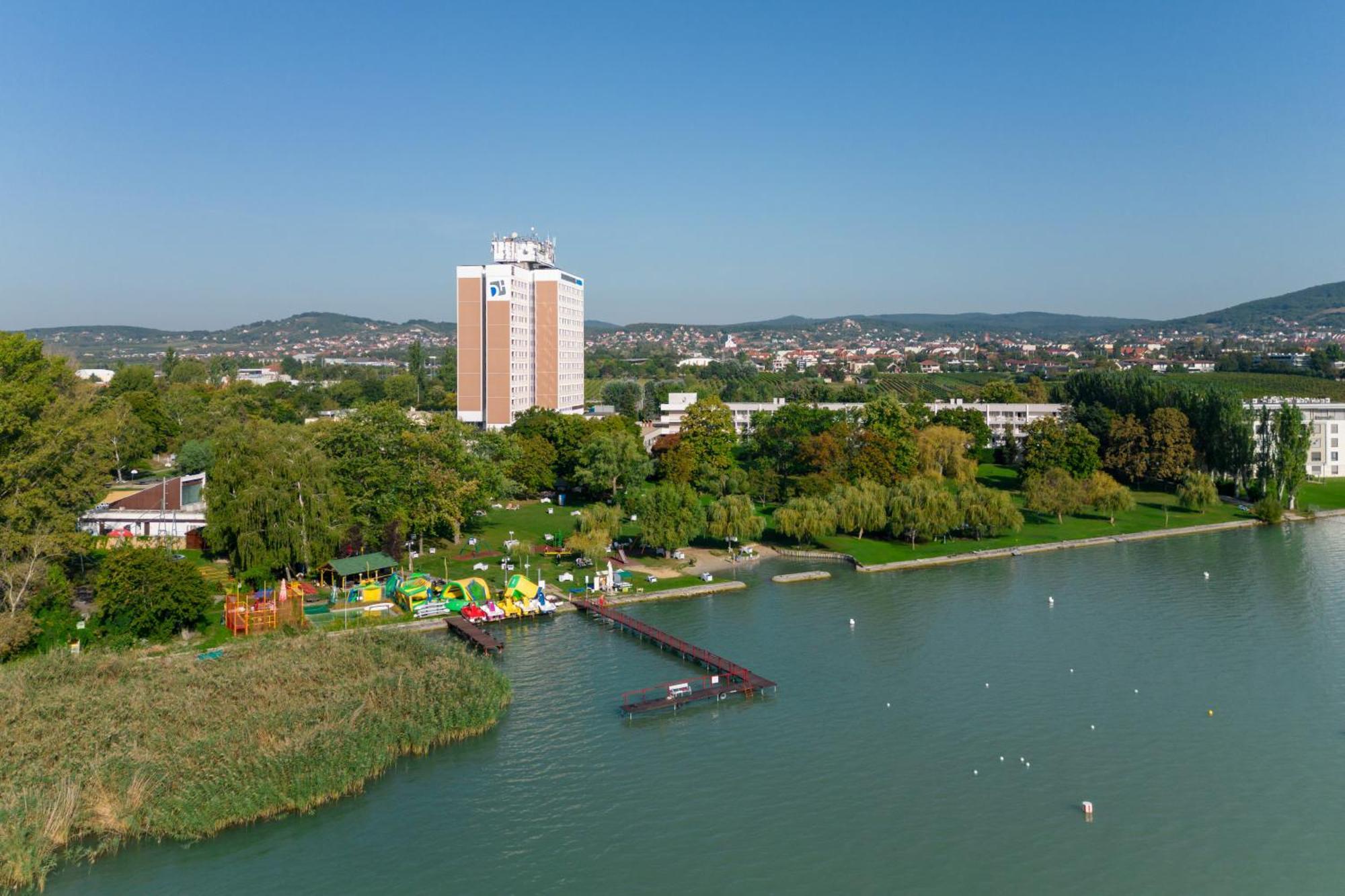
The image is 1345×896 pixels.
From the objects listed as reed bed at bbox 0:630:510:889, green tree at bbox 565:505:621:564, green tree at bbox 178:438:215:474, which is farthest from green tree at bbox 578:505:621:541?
green tree at bbox 178:438:215:474

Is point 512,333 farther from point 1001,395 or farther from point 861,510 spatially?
point 1001,395

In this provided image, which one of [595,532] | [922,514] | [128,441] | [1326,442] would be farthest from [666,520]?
[1326,442]

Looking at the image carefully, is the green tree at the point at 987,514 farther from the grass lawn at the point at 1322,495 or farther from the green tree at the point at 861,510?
the grass lawn at the point at 1322,495

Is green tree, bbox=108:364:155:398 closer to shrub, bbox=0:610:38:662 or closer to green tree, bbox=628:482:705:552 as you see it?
green tree, bbox=628:482:705:552

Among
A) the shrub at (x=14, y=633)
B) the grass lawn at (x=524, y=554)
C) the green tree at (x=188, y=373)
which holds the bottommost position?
the grass lawn at (x=524, y=554)

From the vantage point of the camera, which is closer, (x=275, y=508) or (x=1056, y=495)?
(x=275, y=508)

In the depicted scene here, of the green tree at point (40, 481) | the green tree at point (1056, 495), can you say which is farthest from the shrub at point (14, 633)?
the green tree at point (1056, 495)
